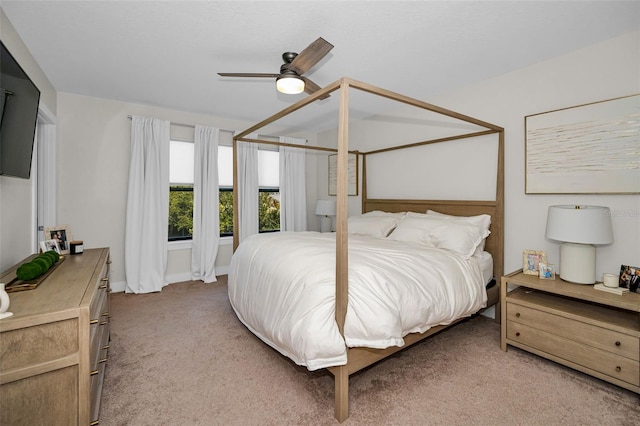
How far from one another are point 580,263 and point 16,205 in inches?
169

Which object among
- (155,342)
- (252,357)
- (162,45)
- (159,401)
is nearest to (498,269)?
(252,357)

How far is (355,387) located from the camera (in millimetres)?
1879

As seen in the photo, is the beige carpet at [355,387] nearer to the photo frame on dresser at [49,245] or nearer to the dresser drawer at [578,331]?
the dresser drawer at [578,331]

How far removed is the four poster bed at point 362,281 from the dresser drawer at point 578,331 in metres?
0.28

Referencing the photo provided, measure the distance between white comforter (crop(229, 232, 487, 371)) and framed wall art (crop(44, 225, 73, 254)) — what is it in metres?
1.51

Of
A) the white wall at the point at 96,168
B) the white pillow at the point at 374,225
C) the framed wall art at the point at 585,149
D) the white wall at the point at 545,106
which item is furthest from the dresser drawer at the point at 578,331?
the white wall at the point at 96,168

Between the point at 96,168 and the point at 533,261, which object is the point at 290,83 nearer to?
the point at 533,261

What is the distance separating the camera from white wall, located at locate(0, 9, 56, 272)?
1.99 metres

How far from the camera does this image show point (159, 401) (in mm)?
1764

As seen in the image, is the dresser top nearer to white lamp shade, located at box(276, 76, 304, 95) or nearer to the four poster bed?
the four poster bed

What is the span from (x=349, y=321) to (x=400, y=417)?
Answer: 0.61 metres

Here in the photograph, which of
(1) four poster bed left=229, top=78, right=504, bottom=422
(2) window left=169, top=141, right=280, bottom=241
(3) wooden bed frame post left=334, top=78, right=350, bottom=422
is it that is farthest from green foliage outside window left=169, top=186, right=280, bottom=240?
(3) wooden bed frame post left=334, top=78, right=350, bottom=422

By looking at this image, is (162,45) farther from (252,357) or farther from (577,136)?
(577,136)

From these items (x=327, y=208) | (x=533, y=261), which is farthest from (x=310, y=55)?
(x=327, y=208)
